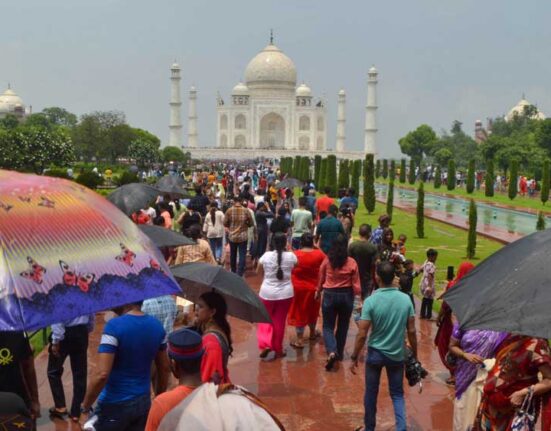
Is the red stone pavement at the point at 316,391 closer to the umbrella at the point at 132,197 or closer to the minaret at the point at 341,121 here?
the umbrella at the point at 132,197

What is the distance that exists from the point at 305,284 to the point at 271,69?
57.4 m

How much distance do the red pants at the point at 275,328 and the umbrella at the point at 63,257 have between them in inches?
116

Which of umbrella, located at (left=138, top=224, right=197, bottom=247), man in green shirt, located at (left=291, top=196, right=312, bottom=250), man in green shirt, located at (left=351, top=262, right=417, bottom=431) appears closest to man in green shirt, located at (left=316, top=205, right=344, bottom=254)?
man in green shirt, located at (left=291, top=196, right=312, bottom=250)

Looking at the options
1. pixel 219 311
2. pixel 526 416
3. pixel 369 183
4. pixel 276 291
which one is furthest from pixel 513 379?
pixel 369 183

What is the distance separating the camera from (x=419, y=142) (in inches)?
2213

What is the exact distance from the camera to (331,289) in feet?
17.3

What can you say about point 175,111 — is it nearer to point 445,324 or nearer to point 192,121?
point 192,121

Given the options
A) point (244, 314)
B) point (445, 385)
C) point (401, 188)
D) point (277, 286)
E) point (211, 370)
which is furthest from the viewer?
point (401, 188)

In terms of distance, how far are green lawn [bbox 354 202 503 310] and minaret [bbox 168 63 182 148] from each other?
141 ft

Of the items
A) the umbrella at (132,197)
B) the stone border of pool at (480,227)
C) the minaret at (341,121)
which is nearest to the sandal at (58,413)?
the umbrella at (132,197)

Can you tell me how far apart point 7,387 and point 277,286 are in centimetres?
273

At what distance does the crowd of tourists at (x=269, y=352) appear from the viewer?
7.98ft

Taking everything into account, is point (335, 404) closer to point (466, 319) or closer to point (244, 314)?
point (244, 314)

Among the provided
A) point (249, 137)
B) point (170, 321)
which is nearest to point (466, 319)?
point (170, 321)
